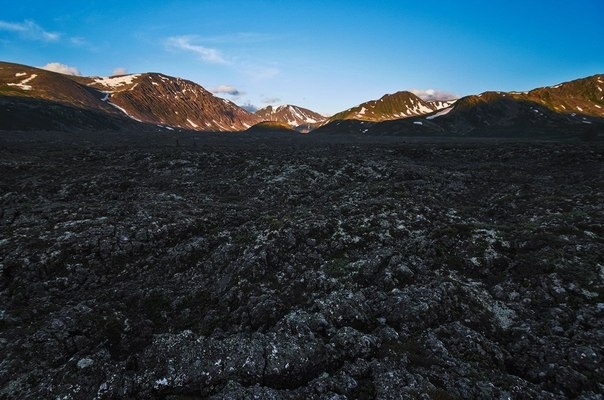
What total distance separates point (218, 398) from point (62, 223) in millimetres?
21388

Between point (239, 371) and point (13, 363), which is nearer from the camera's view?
point (239, 371)

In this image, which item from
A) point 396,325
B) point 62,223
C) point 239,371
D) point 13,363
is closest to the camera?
point 239,371

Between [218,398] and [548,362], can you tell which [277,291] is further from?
[548,362]

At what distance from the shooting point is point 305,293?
1784cm

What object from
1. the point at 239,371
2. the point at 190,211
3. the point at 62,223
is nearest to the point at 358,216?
the point at 190,211

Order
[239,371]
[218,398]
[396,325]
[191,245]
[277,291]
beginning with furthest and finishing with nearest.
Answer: [191,245] < [277,291] < [396,325] < [239,371] < [218,398]

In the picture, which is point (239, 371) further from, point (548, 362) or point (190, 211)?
point (190, 211)

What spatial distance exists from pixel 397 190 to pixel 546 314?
19627mm

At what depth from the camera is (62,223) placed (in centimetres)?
2520

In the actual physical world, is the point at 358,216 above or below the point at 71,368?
above

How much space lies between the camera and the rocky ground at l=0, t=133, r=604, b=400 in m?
12.1

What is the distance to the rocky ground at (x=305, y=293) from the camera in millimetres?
12086

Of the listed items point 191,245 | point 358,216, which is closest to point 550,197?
point 358,216

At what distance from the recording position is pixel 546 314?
603 inches
